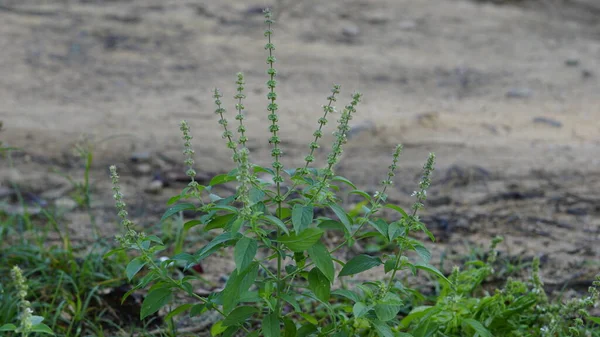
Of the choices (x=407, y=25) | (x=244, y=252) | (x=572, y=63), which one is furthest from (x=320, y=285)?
(x=407, y=25)

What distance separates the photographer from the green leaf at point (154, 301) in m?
2.15

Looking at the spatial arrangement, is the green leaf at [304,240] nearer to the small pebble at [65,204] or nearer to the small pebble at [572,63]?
the small pebble at [65,204]

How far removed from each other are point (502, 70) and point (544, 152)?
1.95 meters

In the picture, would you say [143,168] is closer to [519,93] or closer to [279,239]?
[279,239]

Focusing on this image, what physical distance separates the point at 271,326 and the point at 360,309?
282mm

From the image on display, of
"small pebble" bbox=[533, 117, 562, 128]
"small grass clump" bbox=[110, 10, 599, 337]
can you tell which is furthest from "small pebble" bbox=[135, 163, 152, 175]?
"small pebble" bbox=[533, 117, 562, 128]

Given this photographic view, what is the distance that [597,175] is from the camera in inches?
175

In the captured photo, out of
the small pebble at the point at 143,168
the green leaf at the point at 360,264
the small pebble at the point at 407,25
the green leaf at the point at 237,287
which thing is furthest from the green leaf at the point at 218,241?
the small pebble at the point at 407,25

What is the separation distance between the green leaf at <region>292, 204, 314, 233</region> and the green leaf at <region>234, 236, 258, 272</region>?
13cm

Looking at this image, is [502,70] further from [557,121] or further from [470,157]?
[470,157]

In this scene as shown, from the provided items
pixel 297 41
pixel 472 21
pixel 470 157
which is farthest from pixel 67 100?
pixel 472 21

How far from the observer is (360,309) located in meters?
2.06

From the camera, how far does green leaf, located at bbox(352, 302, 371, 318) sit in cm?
203

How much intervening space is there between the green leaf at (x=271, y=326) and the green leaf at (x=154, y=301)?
32 centimetres
